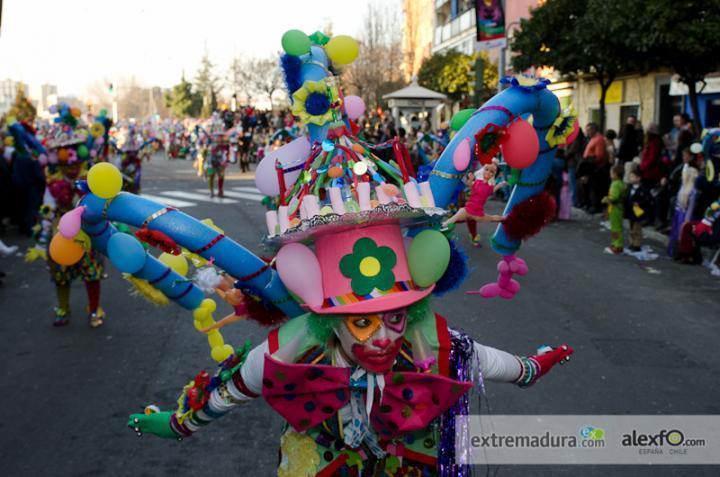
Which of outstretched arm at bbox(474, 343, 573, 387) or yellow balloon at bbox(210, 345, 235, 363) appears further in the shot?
yellow balloon at bbox(210, 345, 235, 363)

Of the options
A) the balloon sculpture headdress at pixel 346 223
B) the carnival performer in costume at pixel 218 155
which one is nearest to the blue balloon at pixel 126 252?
the balloon sculpture headdress at pixel 346 223

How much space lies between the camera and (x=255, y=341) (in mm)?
6672

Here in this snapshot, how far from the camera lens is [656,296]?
330 inches

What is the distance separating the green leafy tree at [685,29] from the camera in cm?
1148

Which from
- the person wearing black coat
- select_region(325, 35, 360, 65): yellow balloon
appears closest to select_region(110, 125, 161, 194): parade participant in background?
the person wearing black coat

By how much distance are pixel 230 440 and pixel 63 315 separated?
11.7 feet

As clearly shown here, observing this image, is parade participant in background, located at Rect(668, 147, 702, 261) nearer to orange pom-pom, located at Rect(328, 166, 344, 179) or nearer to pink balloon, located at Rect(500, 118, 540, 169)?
pink balloon, located at Rect(500, 118, 540, 169)

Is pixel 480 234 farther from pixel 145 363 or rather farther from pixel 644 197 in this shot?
pixel 145 363

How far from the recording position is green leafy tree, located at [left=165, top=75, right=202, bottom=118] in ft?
225

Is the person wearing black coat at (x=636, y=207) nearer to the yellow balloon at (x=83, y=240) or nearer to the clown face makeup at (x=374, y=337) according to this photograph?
the clown face makeup at (x=374, y=337)

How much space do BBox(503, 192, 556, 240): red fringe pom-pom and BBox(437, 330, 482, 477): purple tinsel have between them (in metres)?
0.51

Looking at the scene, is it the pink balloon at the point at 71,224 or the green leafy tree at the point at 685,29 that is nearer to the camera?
the pink balloon at the point at 71,224

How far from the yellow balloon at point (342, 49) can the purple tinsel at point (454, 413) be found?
46.6 inches

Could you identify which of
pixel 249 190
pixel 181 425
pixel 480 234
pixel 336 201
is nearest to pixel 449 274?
pixel 336 201
